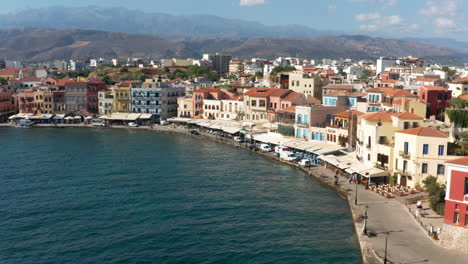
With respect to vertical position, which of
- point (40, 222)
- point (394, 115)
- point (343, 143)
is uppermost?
point (394, 115)

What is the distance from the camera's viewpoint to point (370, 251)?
23.9 metres

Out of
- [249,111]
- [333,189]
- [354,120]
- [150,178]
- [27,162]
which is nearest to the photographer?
[333,189]

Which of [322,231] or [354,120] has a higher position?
[354,120]

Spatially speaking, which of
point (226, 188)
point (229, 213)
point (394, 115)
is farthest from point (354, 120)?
point (229, 213)

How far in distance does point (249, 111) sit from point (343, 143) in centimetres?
2253

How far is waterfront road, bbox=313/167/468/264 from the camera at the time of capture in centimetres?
2281

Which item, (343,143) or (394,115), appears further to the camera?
(343,143)

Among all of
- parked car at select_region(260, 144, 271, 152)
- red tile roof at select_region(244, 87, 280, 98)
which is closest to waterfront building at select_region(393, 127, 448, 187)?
parked car at select_region(260, 144, 271, 152)

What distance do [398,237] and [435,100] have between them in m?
28.2

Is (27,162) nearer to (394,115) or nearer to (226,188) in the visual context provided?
(226,188)

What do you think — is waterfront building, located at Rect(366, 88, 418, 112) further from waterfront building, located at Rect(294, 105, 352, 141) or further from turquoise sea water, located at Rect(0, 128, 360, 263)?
turquoise sea water, located at Rect(0, 128, 360, 263)

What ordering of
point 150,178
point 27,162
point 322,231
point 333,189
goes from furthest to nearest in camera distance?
point 27,162
point 150,178
point 333,189
point 322,231

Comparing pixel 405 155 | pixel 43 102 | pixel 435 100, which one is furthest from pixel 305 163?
pixel 43 102

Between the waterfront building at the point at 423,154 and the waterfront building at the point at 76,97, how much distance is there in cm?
6106
